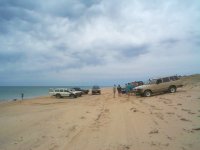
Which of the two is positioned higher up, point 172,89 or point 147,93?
point 172,89

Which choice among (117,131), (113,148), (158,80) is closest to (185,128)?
(117,131)

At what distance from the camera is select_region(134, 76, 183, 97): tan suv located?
1175 inches

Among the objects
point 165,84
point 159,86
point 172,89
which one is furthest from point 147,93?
point 172,89

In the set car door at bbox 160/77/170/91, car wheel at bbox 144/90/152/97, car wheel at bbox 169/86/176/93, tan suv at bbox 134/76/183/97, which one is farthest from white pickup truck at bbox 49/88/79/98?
car wheel at bbox 169/86/176/93

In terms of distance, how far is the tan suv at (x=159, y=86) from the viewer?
29.8m

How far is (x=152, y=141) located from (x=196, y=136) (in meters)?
1.61

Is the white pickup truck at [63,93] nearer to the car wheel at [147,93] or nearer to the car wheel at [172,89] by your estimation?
the car wheel at [147,93]

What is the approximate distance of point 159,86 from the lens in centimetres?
2986

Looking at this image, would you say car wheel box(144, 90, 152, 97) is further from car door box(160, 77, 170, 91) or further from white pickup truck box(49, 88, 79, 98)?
white pickup truck box(49, 88, 79, 98)

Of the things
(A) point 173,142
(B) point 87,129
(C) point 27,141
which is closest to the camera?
(A) point 173,142

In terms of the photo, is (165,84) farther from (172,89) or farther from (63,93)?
(63,93)

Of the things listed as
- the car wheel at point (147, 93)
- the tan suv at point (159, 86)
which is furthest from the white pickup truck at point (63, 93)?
the car wheel at point (147, 93)

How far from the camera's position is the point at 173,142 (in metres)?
8.72

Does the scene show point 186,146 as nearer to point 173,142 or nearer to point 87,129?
point 173,142
